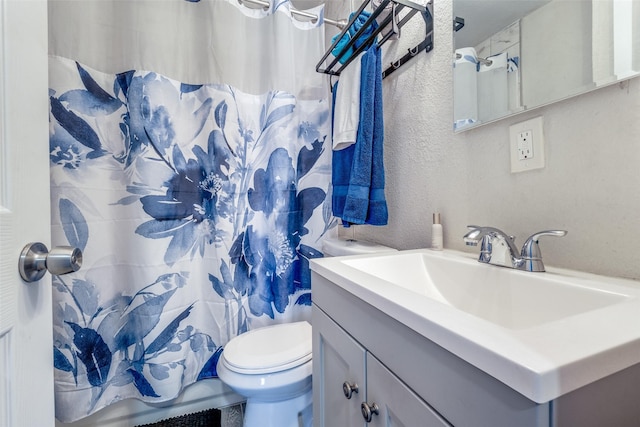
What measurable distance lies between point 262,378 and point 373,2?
1.47m

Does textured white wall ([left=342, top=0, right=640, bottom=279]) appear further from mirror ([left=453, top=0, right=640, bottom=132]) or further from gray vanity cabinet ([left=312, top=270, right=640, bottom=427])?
gray vanity cabinet ([left=312, top=270, right=640, bottom=427])

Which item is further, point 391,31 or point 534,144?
point 391,31

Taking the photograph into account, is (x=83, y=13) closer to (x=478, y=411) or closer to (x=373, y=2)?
(x=373, y=2)

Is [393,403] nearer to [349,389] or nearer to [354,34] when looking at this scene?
[349,389]

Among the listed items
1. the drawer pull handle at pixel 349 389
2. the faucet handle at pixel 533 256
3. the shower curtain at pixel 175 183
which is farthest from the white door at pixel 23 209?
the faucet handle at pixel 533 256

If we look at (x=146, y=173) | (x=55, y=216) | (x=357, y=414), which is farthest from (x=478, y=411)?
(x=55, y=216)

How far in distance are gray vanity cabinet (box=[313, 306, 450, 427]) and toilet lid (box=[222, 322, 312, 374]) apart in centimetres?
22

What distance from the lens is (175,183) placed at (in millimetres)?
1132

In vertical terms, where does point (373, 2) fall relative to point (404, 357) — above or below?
above

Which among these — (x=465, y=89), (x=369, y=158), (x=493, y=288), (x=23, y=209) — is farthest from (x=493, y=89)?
(x=23, y=209)

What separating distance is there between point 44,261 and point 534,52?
108 centimetres

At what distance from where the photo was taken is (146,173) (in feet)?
3.56

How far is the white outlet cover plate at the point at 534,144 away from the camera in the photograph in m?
0.63

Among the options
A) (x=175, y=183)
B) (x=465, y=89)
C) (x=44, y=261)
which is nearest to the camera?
(x=44, y=261)
